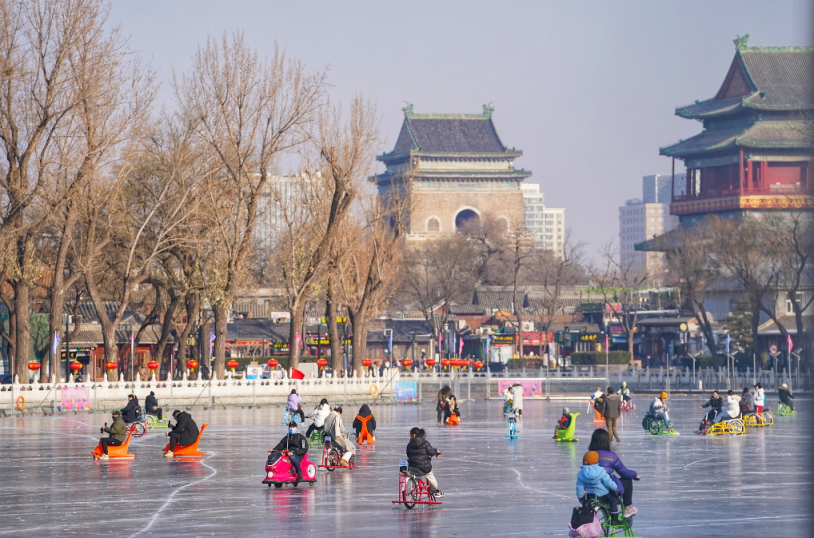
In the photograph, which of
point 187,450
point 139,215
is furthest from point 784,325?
point 187,450

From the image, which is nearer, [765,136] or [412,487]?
[412,487]

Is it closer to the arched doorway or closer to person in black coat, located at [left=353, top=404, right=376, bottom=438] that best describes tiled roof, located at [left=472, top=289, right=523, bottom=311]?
the arched doorway

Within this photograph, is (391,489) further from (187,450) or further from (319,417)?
(319,417)

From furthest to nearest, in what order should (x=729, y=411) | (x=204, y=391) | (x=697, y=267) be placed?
(x=697, y=267) → (x=204, y=391) → (x=729, y=411)

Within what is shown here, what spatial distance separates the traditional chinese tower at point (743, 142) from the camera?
8712 cm

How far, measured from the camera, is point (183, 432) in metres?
23.9

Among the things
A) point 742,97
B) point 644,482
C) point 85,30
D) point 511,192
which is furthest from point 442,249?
point 644,482

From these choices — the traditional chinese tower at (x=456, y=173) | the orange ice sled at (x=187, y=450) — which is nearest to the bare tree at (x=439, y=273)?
the traditional chinese tower at (x=456, y=173)

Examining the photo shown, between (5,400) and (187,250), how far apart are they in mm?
10628

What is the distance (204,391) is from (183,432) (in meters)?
22.0

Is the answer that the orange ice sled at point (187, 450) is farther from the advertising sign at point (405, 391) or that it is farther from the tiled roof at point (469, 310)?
the tiled roof at point (469, 310)

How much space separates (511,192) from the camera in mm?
135250

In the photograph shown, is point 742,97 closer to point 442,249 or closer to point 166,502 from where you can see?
point 442,249

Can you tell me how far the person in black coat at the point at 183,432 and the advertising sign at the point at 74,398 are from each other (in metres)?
18.2
